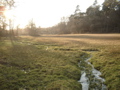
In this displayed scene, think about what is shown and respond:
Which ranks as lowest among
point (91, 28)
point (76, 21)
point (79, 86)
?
point (79, 86)

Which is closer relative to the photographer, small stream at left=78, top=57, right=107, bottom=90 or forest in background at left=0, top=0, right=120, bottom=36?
small stream at left=78, top=57, right=107, bottom=90

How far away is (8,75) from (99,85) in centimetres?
818

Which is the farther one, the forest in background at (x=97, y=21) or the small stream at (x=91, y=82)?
the forest in background at (x=97, y=21)

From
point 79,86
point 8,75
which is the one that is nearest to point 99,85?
point 79,86

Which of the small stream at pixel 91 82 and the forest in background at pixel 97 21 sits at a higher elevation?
the forest in background at pixel 97 21

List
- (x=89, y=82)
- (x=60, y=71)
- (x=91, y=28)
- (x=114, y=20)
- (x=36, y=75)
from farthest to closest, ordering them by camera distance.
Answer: (x=91, y=28), (x=114, y=20), (x=60, y=71), (x=36, y=75), (x=89, y=82)

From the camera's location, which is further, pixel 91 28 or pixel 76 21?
pixel 76 21

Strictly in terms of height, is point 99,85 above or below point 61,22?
below

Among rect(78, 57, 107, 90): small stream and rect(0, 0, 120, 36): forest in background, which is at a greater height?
rect(0, 0, 120, 36): forest in background

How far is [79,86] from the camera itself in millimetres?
8953

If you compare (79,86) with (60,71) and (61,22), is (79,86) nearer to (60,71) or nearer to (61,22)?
(60,71)

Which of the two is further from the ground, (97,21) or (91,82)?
(97,21)

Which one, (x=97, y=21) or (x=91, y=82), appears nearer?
(x=91, y=82)

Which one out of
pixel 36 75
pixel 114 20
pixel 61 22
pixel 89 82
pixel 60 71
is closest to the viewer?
pixel 89 82
